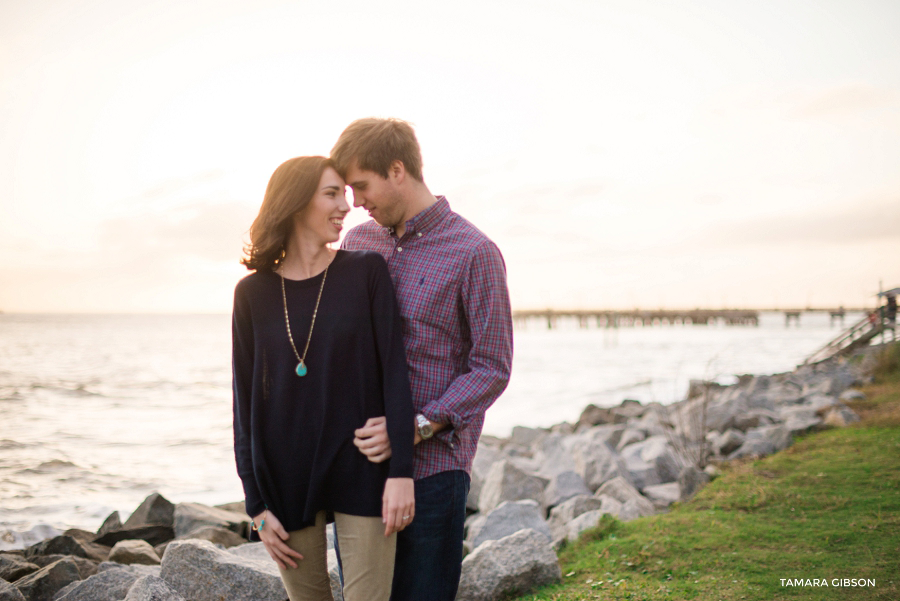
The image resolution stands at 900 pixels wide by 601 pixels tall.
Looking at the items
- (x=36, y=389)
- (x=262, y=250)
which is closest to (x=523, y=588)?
(x=262, y=250)

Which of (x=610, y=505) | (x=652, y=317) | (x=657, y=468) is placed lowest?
(x=657, y=468)

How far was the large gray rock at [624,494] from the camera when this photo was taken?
566 centimetres

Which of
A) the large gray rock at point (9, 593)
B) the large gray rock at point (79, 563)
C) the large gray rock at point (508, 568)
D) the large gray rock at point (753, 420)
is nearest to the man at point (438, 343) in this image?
the large gray rock at point (508, 568)

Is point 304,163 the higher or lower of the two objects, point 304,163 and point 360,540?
the higher

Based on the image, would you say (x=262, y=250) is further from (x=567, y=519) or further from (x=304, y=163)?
(x=567, y=519)

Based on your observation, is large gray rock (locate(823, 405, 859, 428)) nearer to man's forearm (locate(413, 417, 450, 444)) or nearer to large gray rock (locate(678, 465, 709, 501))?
large gray rock (locate(678, 465, 709, 501))

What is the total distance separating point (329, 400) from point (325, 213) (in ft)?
1.95

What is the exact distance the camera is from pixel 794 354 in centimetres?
2895

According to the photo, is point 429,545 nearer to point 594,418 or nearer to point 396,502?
point 396,502

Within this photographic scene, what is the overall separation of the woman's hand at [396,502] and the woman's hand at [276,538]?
323 millimetres

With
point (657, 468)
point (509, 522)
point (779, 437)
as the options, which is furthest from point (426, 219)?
point (779, 437)

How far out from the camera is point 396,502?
1866 mm

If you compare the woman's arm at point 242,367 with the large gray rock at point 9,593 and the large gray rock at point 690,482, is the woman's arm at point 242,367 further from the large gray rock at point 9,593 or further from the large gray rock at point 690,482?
the large gray rock at point 690,482

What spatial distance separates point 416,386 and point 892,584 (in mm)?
2985
